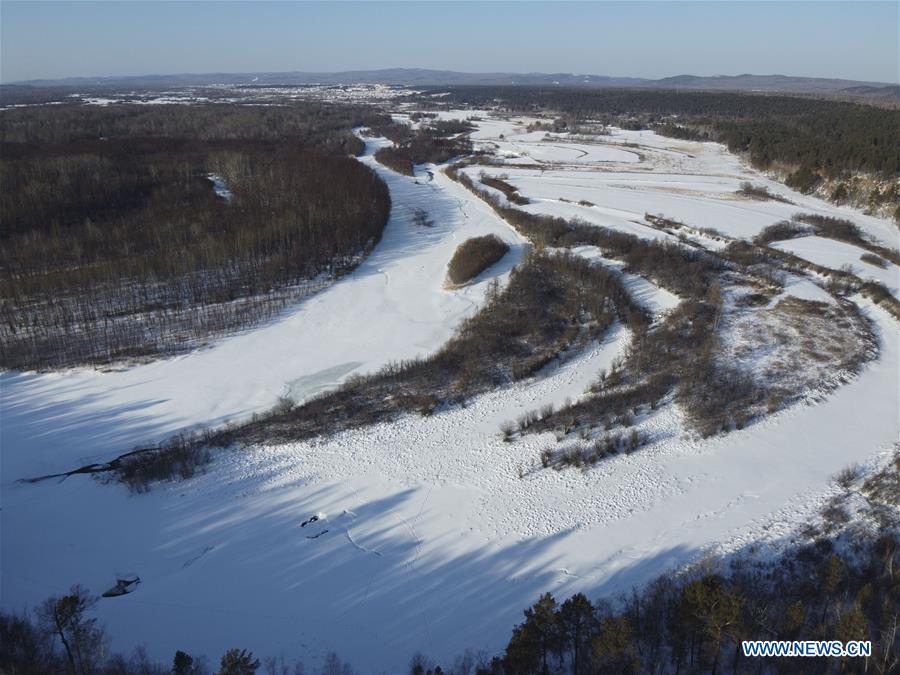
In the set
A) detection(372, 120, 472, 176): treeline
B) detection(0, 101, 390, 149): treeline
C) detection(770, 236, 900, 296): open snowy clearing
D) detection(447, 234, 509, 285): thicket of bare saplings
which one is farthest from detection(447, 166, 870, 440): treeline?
detection(0, 101, 390, 149): treeline

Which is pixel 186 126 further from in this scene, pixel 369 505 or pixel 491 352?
pixel 369 505

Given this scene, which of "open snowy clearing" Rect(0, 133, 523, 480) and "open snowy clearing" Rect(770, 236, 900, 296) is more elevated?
"open snowy clearing" Rect(770, 236, 900, 296)

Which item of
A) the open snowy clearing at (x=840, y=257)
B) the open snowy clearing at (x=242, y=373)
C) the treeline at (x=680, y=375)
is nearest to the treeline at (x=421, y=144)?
the open snowy clearing at (x=242, y=373)

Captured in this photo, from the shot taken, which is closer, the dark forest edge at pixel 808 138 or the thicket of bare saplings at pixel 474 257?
the thicket of bare saplings at pixel 474 257

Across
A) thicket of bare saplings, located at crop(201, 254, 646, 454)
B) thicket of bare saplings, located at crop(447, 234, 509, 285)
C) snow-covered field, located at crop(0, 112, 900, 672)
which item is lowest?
snow-covered field, located at crop(0, 112, 900, 672)

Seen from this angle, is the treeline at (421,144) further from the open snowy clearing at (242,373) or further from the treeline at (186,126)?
the open snowy clearing at (242,373)

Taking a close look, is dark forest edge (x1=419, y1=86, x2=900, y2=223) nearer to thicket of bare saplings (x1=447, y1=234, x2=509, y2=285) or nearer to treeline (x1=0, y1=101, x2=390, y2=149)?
thicket of bare saplings (x1=447, y1=234, x2=509, y2=285)

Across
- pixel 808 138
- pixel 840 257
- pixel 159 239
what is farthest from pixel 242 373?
pixel 808 138
